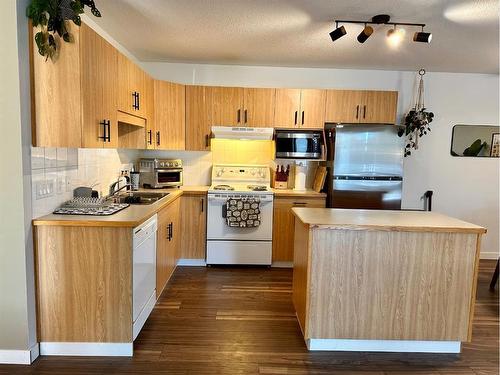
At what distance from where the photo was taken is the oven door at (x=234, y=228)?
3865 mm

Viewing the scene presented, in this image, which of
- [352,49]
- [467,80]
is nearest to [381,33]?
[352,49]

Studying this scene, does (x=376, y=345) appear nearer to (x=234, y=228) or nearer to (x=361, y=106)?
(x=234, y=228)

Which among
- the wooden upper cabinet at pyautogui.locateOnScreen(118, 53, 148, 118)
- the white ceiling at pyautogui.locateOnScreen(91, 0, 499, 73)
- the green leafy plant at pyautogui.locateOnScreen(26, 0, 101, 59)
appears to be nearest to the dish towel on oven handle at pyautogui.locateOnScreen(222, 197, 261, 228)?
the wooden upper cabinet at pyautogui.locateOnScreen(118, 53, 148, 118)

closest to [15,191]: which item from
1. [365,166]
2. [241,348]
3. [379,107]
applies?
[241,348]

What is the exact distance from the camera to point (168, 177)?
13.2ft

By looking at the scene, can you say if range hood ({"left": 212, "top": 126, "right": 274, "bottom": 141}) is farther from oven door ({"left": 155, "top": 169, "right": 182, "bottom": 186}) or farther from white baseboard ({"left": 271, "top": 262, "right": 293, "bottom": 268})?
white baseboard ({"left": 271, "top": 262, "right": 293, "bottom": 268})

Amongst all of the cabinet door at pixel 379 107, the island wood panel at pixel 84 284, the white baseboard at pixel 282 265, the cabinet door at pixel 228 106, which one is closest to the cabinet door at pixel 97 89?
the island wood panel at pixel 84 284

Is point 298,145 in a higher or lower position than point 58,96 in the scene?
lower

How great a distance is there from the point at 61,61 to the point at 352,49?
2.69 meters

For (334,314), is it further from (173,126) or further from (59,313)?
(173,126)

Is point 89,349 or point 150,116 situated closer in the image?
point 89,349

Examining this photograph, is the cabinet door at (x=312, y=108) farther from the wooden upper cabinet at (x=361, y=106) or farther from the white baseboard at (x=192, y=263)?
the white baseboard at (x=192, y=263)

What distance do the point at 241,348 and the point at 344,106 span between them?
9.55 ft

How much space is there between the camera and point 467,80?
14.2ft
